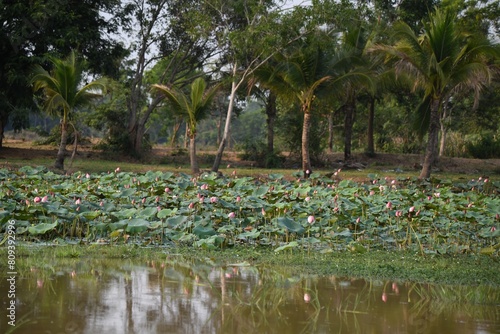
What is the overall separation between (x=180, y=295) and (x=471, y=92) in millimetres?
23809

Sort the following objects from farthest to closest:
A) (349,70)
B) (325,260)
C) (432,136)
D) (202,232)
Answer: (349,70) → (432,136) → (202,232) → (325,260)

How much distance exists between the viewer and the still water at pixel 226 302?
4.11 m

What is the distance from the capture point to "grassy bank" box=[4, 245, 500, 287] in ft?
19.6

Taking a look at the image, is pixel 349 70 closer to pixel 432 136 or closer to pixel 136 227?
pixel 432 136

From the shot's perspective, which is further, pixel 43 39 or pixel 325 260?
pixel 43 39

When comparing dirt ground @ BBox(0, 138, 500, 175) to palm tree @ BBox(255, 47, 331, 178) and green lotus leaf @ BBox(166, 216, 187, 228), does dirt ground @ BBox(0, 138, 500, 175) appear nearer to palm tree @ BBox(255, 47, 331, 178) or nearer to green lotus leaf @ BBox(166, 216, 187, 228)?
palm tree @ BBox(255, 47, 331, 178)

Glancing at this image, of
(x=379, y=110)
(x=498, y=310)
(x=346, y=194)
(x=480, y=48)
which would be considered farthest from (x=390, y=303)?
(x=379, y=110)

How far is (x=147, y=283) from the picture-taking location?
5.30 m

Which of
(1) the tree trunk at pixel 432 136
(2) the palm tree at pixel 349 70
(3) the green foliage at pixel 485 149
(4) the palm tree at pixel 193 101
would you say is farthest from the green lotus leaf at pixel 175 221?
(3) the green foliage at pixel 485 149

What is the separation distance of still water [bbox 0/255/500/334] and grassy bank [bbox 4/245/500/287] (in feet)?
0.74

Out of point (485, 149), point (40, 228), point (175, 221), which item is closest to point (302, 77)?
point (175, 221)

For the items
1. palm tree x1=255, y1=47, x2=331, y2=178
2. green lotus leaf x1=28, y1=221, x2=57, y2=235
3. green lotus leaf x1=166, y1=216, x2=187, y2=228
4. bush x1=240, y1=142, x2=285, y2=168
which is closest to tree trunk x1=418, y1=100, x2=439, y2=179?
palm tree x1=255, y1=47, x2=331, y2=178

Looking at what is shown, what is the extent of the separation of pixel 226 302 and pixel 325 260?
204 cm

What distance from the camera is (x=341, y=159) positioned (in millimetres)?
A: 26766
